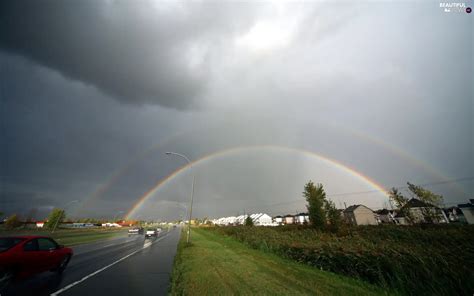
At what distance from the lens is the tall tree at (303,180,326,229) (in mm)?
49469

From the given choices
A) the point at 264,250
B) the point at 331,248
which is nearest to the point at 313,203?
the point at 264,250

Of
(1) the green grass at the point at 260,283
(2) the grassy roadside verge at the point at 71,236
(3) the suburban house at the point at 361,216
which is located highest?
(3) the suburban house at the point at 361,216

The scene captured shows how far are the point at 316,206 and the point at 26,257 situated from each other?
50.5 metres

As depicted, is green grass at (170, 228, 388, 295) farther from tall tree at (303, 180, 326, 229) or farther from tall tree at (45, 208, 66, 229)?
tall tree at (45, 208, 66, 229)

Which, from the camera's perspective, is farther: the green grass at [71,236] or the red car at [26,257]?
the green grass at [71,236]

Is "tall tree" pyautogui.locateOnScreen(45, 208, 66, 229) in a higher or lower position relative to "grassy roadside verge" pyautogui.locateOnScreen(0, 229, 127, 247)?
higher

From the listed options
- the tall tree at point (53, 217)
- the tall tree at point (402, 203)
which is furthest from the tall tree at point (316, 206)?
the tall tree at point (53, 217)

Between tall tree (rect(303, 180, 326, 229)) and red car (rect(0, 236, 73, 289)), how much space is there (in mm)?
48169

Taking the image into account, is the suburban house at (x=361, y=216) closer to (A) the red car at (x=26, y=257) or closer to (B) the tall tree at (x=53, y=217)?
(A) the red car at (x=26, y=257)

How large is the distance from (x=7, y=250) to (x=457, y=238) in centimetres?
3090

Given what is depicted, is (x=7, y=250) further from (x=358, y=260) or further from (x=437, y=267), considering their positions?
(x=437, y=267)

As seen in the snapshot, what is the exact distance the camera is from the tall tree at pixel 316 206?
49469 mm

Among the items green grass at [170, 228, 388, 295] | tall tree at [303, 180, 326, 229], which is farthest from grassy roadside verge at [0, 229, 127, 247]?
tall tree at [303, 180, 326, 229]

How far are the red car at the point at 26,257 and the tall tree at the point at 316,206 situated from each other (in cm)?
4817
